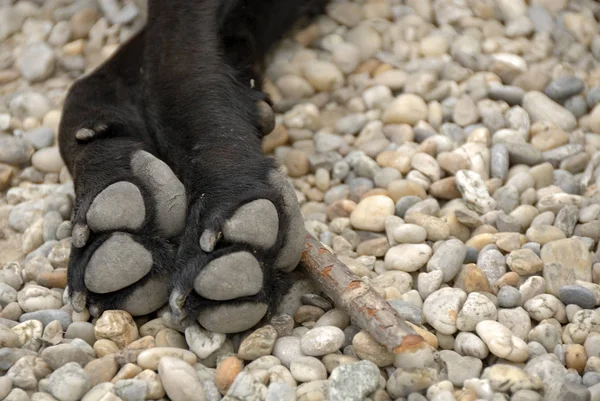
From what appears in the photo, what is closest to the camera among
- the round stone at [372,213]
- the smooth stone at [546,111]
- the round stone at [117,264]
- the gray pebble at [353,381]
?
the gray pebble at [353,381]

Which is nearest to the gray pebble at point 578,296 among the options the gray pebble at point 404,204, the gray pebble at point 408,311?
the gray pebble at point 408,311

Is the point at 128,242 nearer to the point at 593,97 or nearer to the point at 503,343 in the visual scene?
the point at 503,343

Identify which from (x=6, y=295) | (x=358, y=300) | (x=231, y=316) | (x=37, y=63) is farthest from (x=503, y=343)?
(x=37, y=63)

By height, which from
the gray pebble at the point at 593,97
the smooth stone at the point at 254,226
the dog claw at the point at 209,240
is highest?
the smooth stone at the point at 254,226

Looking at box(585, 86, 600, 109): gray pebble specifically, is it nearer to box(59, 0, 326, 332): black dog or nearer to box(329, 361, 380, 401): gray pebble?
box(59, 0, 326, 332): black dog

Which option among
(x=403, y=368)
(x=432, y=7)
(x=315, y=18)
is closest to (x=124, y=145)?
(x=403, y=368)

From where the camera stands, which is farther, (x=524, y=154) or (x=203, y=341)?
(x=524, y=154)

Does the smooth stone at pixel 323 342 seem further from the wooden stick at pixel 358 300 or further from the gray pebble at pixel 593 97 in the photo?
the gray pebble at pixel 593 97
